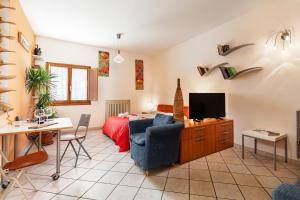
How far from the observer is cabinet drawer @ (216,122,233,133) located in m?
3.25

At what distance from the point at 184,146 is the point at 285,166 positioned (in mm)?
1658

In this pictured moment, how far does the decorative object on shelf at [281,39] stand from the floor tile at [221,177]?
92.0 inches

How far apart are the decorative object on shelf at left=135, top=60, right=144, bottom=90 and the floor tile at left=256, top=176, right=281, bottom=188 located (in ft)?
Answer: 15.6

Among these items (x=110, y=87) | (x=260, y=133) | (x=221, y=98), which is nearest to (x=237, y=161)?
(x=260, y=133)

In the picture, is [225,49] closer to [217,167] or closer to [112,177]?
[217,167]

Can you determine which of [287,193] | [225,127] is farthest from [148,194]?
[225,127]

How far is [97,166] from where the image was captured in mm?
2650

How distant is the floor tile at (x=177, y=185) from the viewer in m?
1.98

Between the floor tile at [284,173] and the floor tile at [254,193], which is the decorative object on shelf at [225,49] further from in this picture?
the floor tile at [254,193]

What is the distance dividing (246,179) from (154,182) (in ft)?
4.29

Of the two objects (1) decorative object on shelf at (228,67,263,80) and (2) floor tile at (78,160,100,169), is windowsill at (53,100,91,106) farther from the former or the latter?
(1) decorative object on shelf at (228,67,263,80)

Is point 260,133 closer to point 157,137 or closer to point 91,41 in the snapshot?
point 157,137

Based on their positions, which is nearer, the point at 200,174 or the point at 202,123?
the point at 200,174

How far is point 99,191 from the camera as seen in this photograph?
1969mm
